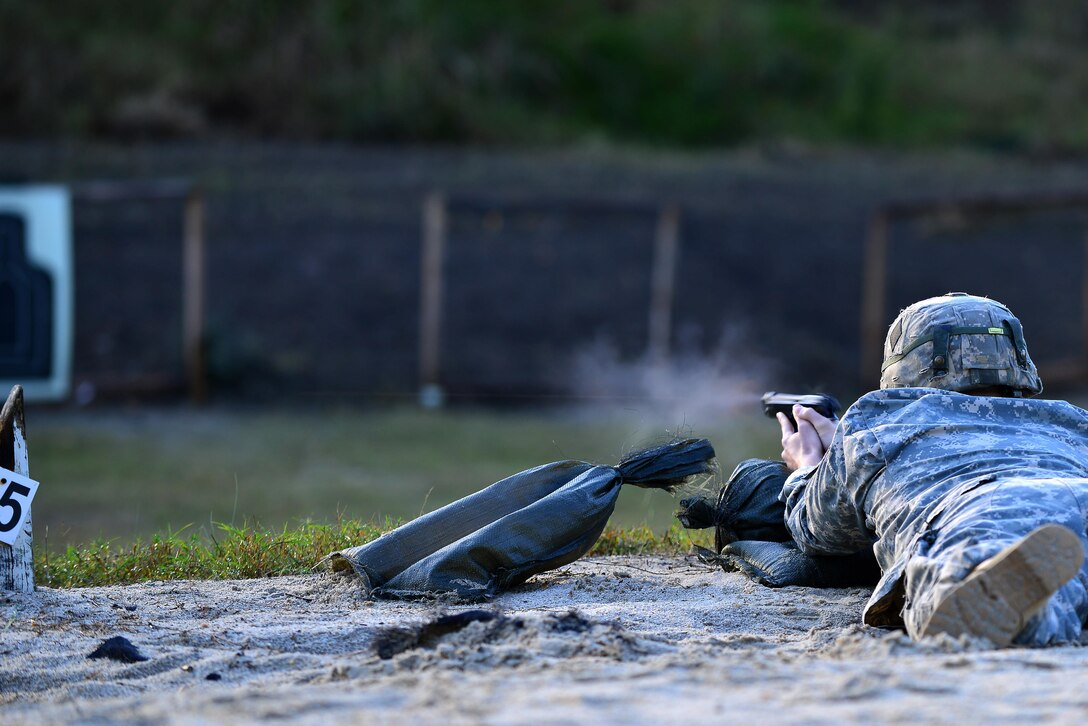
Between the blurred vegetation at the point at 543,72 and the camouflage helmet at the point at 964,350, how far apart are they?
1672 centimetres

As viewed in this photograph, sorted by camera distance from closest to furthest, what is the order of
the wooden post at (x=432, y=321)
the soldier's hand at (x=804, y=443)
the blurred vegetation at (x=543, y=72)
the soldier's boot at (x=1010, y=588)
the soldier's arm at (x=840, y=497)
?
the soldier's boot at (x=1010, y=588) → the soldier's arm at (x=840, y=497) → the soldier's hand at (x=804, y=443) → the wooden post at (x=432, y=321) → the blurred vegetation at (x=543, y=72)

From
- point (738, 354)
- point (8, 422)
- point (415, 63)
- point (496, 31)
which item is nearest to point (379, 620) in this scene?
point (8, 422)

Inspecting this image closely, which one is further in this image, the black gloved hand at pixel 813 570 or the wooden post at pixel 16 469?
the black gloved hand at pixel 813 570

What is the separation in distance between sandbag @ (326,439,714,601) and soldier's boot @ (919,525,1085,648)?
4.23 ft

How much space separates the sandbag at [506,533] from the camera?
161 inches

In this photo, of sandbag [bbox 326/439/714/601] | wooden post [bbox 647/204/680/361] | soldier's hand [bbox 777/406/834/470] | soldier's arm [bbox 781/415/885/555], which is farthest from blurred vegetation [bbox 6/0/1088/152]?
soldier's arm [bbox 781/415/885/555]

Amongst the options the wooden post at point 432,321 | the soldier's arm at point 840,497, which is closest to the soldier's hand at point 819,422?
the soldier's arm at point 840,497

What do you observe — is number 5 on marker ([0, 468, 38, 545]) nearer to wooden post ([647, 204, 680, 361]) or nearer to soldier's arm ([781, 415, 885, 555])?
soldier's arm ([781, 415, 885, 555])

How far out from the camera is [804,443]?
14.0ft

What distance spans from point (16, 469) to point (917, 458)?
8.20ft

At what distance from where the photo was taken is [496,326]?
45.3 ft

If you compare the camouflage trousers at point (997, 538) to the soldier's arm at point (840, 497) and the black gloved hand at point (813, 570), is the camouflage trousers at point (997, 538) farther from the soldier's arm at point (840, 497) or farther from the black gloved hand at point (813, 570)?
the black gloved hand at point (813, 570)

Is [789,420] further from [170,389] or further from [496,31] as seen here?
[496,31]

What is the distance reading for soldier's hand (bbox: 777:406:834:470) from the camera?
167 inches
